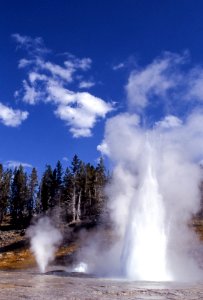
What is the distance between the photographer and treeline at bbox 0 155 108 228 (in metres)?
98.1

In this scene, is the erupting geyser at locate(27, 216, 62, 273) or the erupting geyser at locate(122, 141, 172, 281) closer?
the erupting geyser at locate(122, 141, 172, 281)

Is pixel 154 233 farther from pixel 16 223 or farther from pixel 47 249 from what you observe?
pixel 16 223

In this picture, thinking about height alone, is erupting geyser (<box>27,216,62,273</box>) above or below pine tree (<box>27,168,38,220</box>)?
below

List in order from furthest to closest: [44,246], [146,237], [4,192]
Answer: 1. [4,192]
2. [44,246]
3. [146,237]

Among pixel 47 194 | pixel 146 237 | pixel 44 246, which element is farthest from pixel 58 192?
pixel 146 237

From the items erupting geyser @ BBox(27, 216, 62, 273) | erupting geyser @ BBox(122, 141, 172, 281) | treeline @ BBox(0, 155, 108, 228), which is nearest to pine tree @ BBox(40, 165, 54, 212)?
treeline @ BBox(0, 155, 108, 228)

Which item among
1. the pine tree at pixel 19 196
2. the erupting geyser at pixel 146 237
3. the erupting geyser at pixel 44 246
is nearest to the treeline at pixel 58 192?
the pine tree at pixel 19 196

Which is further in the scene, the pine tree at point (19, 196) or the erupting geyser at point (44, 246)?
the pine tree at point (19, 196)

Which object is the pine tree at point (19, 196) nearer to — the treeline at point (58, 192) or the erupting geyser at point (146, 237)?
the treeline at point (58, 192)

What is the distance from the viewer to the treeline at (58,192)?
9806 centimetres

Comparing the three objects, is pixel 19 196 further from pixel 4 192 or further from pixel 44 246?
pixel 44 246

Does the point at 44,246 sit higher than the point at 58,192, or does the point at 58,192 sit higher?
the point at 58,192

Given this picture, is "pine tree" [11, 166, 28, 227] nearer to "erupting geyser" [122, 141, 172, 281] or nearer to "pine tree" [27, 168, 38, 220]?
"pine tree" [27, 168, 38, 220]

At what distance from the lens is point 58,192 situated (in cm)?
10556
